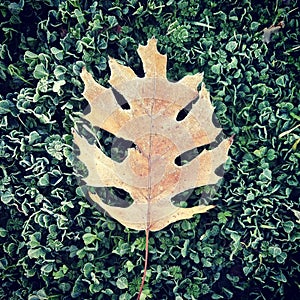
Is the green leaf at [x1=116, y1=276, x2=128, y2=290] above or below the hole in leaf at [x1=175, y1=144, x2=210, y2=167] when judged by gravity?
below

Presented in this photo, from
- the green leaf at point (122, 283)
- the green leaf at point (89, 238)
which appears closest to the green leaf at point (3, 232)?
the green leaf at point (89, 238)

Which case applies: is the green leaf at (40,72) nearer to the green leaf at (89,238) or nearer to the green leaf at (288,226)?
the green leaf at (89,238)

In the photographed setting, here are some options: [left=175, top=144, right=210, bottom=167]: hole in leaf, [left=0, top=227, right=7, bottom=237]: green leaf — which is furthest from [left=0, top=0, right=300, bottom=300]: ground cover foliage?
[left=175, top=144, right=210, bottom=167]: hole in leaf

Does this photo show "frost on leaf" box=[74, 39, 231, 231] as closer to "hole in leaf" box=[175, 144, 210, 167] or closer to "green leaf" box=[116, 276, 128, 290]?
"hole in leaf" box=[175, 144, 210, 167]

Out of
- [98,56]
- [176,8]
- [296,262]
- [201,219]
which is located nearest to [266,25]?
[176,8]

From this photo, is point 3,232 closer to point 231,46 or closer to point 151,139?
point 151,139

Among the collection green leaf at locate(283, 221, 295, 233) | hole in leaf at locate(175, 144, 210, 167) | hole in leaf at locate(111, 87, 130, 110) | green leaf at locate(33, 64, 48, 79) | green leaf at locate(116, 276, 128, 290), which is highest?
green leaf at locate(33, 64, 48, 79)
